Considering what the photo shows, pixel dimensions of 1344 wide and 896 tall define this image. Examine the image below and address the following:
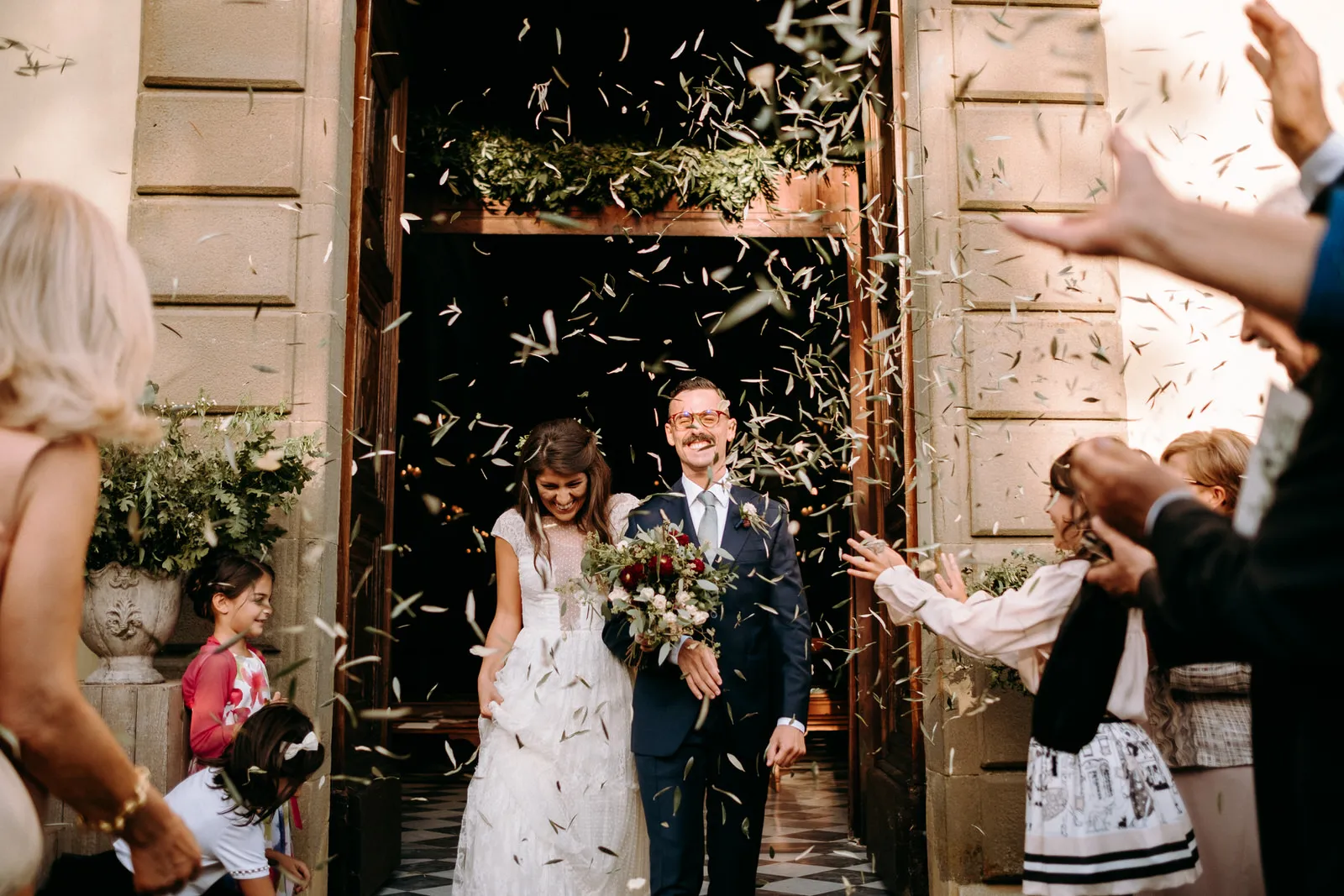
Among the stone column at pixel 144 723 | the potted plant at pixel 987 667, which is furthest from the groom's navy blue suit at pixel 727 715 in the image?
the stone column at pixel 144 723

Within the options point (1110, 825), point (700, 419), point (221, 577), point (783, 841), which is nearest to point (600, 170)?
point (700, 419)

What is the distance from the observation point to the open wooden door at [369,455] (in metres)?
4.62

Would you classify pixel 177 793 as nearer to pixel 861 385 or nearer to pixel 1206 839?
pixel 1206 839

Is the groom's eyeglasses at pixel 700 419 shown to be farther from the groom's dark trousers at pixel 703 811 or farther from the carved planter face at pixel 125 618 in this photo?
the carved planter face at pixel 125 618

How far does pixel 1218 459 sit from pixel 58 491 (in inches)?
121

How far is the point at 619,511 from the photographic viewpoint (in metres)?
4.51

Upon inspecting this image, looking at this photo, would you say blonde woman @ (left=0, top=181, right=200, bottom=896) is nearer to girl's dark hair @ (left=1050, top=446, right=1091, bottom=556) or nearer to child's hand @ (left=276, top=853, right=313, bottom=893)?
child's hand @ (left=276, top=853, right=313, bottom=893)

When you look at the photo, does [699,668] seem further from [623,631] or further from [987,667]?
[987,667]

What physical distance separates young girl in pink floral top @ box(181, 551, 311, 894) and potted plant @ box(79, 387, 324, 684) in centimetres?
9

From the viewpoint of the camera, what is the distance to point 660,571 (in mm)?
3793

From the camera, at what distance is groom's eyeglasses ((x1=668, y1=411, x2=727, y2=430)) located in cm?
420

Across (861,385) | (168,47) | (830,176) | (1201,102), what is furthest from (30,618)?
(830,176)

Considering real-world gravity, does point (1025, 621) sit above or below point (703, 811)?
above

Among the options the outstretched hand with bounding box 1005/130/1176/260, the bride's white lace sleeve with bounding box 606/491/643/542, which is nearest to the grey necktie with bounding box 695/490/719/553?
the bride's white lace sleeve with bounding box 606/491/643/542
